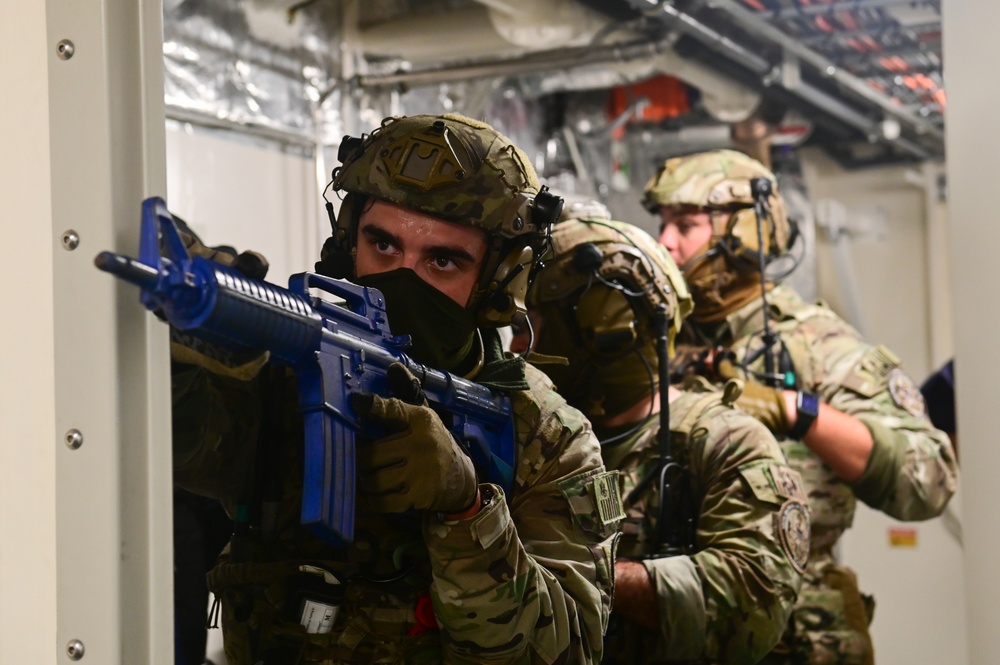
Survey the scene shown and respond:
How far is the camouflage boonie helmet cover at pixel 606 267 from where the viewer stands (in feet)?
6.75

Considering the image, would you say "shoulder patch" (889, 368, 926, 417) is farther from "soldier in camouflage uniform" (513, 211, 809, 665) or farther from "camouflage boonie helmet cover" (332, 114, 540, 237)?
"camouflage boonie helmet cover" (332, 114, 540, 237)

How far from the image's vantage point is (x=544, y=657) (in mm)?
1386

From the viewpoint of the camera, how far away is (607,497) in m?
1.53

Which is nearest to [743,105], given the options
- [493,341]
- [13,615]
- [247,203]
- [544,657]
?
[247,203]

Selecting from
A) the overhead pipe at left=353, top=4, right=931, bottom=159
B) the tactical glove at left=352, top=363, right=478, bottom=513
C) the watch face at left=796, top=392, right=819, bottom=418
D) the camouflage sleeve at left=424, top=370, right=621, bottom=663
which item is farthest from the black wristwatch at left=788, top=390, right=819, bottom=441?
the tactical glove at left=352, top=363, right=478, bottom=513

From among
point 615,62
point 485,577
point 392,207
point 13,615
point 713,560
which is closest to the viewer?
point 13,615

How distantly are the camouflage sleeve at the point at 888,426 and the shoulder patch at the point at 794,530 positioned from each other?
2.29ft

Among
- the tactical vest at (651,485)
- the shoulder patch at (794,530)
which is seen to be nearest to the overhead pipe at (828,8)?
the tactical vest at (651,485)

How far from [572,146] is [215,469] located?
2387mm

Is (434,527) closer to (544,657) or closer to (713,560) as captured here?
(544,657)

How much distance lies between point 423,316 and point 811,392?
1763 millimetres

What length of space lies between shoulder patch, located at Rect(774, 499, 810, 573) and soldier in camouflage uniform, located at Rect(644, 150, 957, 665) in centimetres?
51

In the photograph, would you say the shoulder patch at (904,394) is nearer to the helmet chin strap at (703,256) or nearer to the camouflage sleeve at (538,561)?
the helmet chin strap at (703,256)

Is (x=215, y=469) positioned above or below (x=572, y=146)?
Result: below
